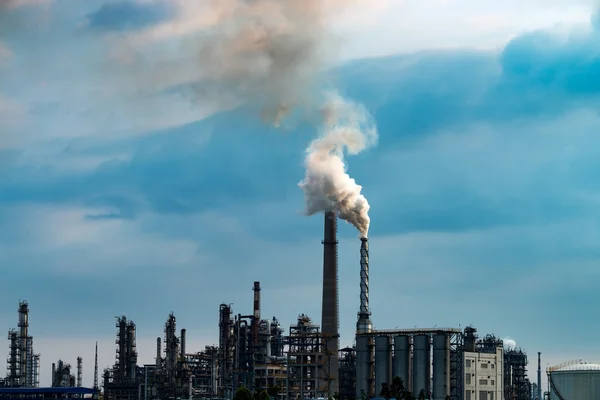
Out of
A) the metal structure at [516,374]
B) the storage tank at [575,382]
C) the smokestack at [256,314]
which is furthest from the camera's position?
the smokestack at [256,314]

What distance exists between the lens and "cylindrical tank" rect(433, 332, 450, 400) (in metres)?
127

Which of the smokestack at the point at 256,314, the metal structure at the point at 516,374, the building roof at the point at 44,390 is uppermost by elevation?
the smokestack at the point at 256,314

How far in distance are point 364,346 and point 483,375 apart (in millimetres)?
16823

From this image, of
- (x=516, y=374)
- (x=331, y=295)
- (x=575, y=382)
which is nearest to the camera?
(x=575, y=382)

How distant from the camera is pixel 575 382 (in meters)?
122

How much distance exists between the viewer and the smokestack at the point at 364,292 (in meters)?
140

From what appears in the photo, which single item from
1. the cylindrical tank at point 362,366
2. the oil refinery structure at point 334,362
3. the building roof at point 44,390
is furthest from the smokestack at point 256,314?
the cylindrical tank at point 362,366

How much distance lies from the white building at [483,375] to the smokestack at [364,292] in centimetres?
1624

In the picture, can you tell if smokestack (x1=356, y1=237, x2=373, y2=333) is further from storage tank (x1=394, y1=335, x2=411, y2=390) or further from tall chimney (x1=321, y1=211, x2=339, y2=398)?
storage tank (x1=394, y1=335, x2=411, y2=390)

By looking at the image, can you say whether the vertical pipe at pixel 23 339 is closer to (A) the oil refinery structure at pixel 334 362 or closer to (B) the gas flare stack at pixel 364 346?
(A) the oil refinery structure at pixel 334 362

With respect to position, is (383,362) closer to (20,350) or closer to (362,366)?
(362,366)

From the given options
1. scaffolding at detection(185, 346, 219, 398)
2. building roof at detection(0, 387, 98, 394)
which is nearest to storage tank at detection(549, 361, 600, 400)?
scaffolding at detection(185, 346, 219, 398)

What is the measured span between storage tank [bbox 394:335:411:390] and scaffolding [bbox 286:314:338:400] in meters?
12.2

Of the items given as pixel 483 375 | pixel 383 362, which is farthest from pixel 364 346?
pixel 483 375
